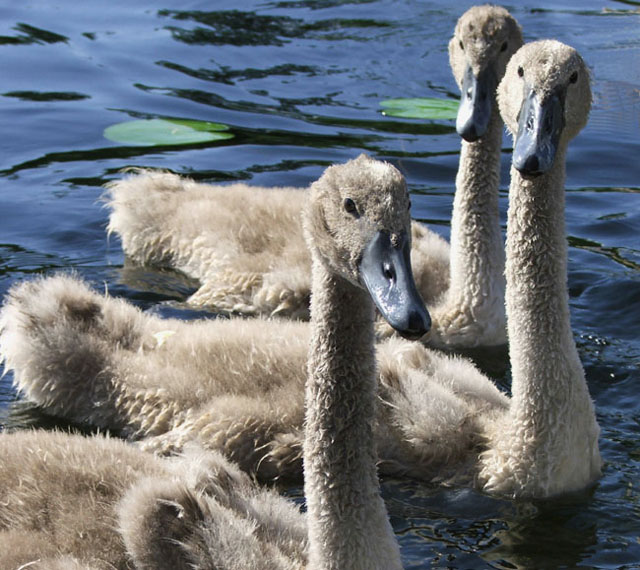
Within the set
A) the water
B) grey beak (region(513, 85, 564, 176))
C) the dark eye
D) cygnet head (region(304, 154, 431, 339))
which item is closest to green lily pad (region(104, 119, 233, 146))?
the water

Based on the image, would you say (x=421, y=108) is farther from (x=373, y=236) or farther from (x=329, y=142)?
(x=373, y=236)

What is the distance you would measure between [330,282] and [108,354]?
85.1 inches

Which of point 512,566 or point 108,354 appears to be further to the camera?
point 108,354

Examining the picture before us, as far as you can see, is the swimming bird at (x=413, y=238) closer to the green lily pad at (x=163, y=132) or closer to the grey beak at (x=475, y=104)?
the grey beak at (x=475, y=104)

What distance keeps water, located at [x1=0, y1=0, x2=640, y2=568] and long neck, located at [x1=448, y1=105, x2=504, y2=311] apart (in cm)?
57

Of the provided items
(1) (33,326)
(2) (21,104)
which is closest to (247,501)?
(1) (33,326)

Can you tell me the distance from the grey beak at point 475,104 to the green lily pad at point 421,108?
3795 millimetres

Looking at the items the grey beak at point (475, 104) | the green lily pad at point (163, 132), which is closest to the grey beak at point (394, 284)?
the grey beak at point (475, 104)

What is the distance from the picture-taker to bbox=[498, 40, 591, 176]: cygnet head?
240 inches

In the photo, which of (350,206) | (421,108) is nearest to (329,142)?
(421,108)

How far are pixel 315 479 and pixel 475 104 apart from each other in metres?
3.36

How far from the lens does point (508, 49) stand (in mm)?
8133

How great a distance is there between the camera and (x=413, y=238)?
864 centimetres

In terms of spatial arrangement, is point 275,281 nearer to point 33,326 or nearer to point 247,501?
point 33,326
